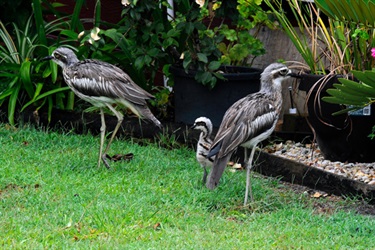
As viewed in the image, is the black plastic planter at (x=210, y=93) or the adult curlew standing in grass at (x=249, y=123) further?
A: the black plastic planter at (x=210, y=93)

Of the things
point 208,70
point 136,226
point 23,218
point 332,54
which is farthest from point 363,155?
point 23,218

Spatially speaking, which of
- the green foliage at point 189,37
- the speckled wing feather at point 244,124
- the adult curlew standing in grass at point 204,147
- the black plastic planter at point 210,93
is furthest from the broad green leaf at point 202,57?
the speckled wing feather at point 244,124

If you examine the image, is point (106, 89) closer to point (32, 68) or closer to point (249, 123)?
point (249, 123)

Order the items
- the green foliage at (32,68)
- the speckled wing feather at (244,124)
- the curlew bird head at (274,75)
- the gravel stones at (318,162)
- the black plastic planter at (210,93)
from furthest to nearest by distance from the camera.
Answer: the green foliage at (32,68) → the black plastic planter at (210,93) → the gravel stones at (318,162) → the curlew bird head at (274,75) → the speckled wing feather at (244,124)

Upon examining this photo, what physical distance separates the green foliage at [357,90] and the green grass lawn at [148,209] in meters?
0.95

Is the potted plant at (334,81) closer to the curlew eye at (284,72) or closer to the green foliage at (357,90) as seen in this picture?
the curlew eye at (284,72)

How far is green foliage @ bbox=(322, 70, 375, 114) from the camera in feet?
22.6

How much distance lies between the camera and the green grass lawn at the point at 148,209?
6145mm

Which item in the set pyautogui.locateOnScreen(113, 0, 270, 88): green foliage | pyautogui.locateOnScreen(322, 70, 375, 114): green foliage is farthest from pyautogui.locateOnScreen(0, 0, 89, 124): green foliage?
pyautogui.locateOnScreen(322, 70, 375, 114): green foliage

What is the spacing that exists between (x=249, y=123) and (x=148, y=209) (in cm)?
121

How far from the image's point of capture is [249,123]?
737cm

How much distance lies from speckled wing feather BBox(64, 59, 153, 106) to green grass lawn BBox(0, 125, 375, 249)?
2.20 ft

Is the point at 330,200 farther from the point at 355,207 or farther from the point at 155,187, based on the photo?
the point at 155,187

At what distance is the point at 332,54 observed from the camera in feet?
28.3
